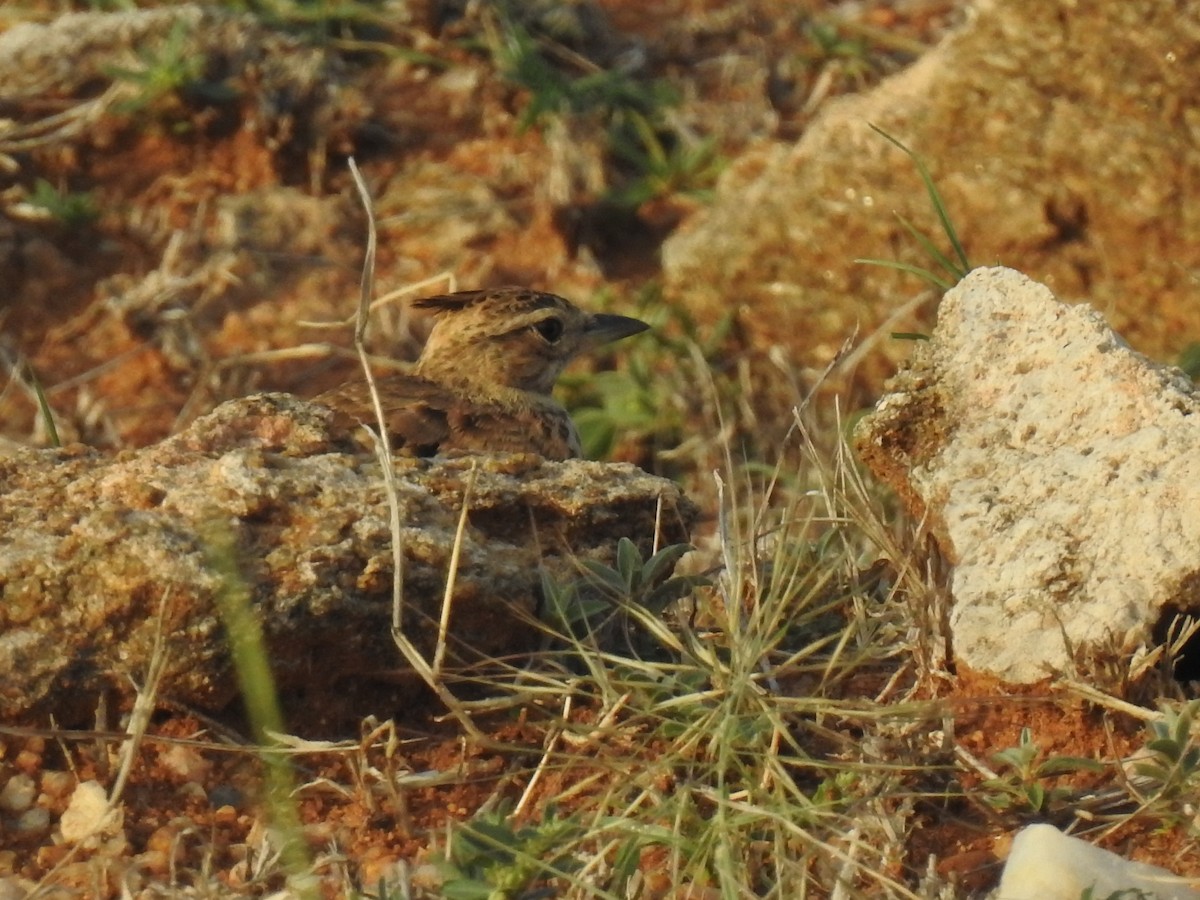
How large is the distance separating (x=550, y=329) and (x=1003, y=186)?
2183 mm

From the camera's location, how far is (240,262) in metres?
8.16

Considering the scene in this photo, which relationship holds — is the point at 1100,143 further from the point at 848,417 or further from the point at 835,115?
the point at 848,417

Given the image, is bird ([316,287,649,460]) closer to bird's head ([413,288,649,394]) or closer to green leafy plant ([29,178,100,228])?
bird's head ([413,288,649,394])

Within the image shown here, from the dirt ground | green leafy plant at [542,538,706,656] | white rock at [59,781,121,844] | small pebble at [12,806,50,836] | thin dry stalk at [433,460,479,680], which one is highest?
thin dry stalk at [433,460,479,680]

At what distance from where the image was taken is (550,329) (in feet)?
21.1

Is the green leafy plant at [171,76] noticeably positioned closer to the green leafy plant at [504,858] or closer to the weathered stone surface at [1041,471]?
the weathered stone surface at [1041,471]

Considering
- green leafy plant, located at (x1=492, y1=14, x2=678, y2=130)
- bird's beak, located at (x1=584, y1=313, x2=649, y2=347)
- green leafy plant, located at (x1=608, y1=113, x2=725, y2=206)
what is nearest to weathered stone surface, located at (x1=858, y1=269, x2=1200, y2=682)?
bird's beak, located at (x1=584, y1=313, x2=649, y2=347)

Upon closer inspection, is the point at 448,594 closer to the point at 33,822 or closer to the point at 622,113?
the point at 33,822

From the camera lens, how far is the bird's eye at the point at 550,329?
637cm

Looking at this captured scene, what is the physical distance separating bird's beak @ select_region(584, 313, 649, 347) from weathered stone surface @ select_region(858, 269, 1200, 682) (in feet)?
8.46

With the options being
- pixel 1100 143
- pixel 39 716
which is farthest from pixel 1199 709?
pixel 1100 143

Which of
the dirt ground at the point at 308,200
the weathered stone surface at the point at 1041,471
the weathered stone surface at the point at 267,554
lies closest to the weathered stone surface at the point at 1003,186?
the dirt ground at the point at 308,200

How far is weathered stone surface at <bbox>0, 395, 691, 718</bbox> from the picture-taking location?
348 centimetres

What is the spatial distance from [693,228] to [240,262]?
74.1 inches
